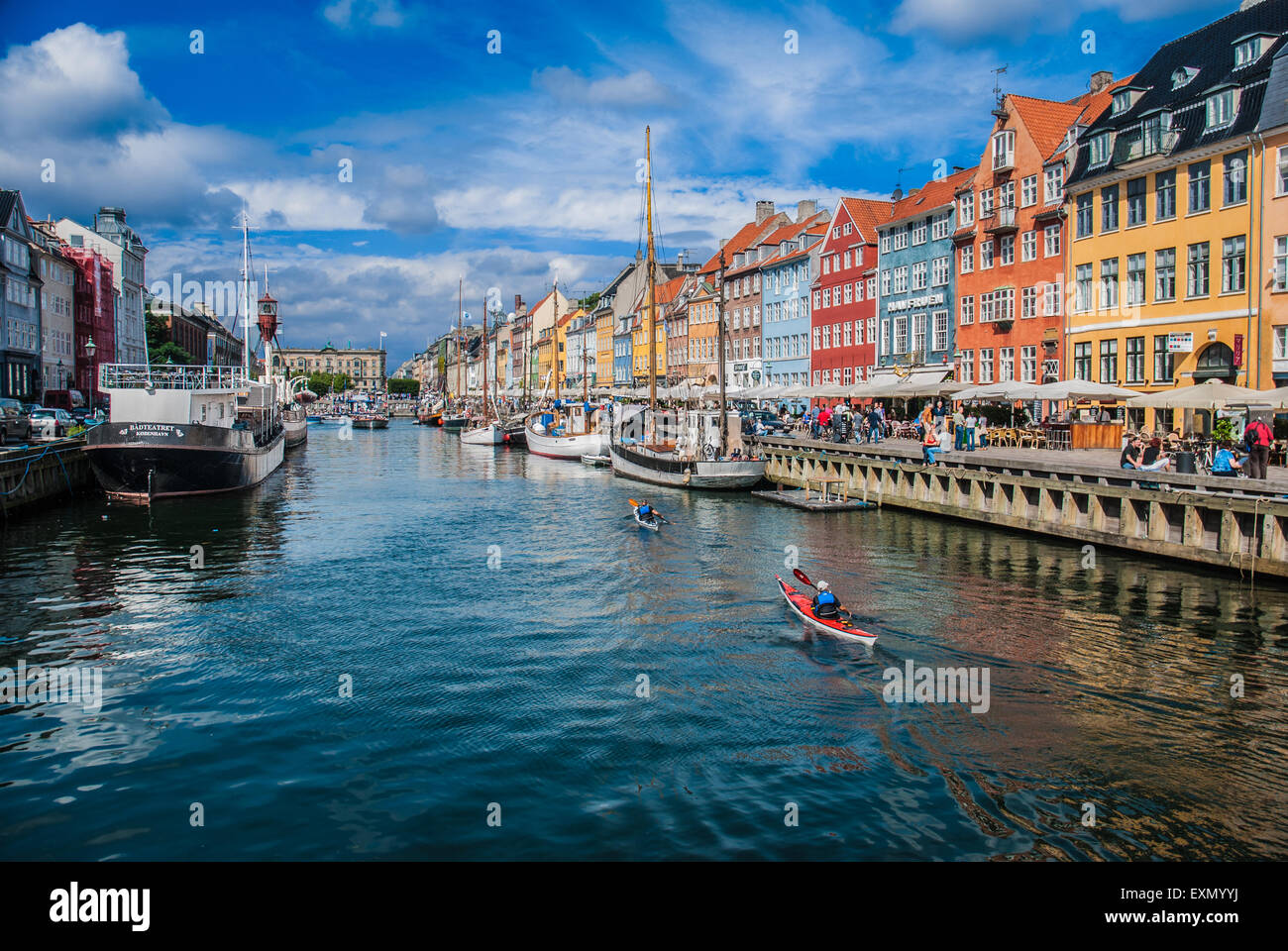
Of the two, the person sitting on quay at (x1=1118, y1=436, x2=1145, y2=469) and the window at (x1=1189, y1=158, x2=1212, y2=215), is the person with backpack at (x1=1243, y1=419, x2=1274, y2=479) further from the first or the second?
the window at (x1=1189, y1=158, x2=1212, y2=215)

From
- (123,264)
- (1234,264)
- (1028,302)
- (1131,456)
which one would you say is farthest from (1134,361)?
(123,264)

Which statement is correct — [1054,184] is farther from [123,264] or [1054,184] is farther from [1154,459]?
[123,264]

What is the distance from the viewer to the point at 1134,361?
41.4 metres

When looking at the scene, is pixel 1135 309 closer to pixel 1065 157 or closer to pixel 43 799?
pixel 1065 157

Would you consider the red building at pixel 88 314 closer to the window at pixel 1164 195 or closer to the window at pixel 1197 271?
the window at pixel 1164 195

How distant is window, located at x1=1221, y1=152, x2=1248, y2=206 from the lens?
116 ft

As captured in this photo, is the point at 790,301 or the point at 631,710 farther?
the point at 790,301

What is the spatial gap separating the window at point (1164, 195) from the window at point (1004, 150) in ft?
37.1

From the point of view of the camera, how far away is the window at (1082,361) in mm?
44656

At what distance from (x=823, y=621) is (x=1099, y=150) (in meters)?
37.1

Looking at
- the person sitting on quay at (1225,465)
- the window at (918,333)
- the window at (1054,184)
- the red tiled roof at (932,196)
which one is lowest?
the person sitting on quay at (1225,465)

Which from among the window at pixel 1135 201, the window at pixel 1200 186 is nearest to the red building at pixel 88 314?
the window at pixel 1135 201

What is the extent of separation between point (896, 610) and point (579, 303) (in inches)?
5732
